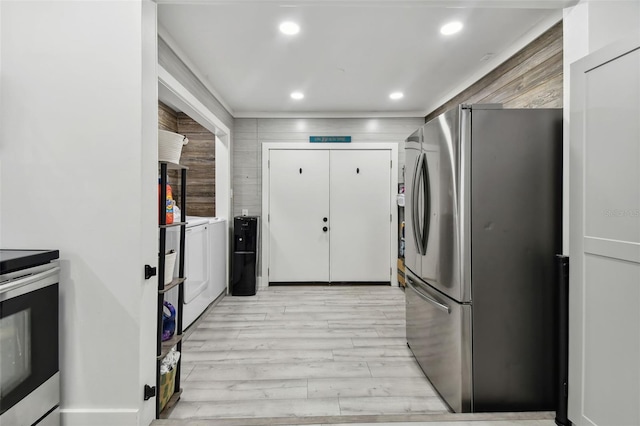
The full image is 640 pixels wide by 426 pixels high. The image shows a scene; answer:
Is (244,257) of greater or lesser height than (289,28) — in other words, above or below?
below

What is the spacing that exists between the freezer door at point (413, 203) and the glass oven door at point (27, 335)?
2.10 metres

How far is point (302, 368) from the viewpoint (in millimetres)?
2301

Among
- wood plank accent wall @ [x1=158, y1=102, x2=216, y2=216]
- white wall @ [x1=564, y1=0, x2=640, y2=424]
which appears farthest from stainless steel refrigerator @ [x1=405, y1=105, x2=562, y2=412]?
wood plank accent wall @ [x1=158, y1=102, x2=216, y2=216]

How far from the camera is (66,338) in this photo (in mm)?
1512

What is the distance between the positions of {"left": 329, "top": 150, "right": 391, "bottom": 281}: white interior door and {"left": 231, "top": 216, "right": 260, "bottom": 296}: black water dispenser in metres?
1.18

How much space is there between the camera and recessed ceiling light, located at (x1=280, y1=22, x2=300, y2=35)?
2275mm

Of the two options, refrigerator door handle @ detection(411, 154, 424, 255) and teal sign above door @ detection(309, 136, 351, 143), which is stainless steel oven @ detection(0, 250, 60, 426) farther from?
teal sign above door @ detection(309, 136, 351, 143)

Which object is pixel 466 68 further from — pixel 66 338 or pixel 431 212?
pixel 66 338

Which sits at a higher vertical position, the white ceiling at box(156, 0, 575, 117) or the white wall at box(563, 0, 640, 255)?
the white ceiling at box(156, 0, 575, 117)

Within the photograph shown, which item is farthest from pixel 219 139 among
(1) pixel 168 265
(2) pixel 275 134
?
(1) pixel 168 265

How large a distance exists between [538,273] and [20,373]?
99.9 inches

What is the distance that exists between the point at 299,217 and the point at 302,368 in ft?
8.62

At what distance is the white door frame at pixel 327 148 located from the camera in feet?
15.1

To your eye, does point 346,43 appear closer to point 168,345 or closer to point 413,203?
point 413,203
